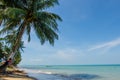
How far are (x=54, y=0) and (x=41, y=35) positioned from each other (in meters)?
3.25

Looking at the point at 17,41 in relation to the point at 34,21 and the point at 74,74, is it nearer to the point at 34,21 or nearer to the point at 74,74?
the point at 34,21

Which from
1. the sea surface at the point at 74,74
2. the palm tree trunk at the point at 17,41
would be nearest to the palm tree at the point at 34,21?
the palm tree trunk at the point at 17,41

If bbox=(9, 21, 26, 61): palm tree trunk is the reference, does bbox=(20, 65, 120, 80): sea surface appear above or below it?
below

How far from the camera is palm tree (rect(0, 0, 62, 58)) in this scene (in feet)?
58.4

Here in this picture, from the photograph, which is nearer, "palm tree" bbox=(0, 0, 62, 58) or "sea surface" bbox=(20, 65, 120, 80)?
"palm tree" bbox=(0, 0, 62, 58)

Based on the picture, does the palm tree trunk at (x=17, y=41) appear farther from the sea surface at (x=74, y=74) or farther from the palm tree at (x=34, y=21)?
the sea surface at (x=74, y=74)

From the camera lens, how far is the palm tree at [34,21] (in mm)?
17797

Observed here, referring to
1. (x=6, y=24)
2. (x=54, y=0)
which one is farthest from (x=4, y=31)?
(x=54, y=0)

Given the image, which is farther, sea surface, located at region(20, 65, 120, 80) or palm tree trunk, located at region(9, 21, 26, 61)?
sea surface, located at region(20, 65, 120, 80)

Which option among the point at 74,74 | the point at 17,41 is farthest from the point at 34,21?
the point at 74,74

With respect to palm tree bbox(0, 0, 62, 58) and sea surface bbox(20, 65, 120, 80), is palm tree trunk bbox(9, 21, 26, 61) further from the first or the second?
sea surface bbox(20, 65, 120, 80)

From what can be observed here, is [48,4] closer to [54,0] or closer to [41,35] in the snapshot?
[54,0]

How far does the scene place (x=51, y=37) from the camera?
63.8ft

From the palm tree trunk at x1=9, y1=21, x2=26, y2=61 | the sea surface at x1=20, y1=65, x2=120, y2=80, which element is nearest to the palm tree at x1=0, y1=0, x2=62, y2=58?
the palm tree trunk at x1=9, y1=21, x2=26, y2=61
